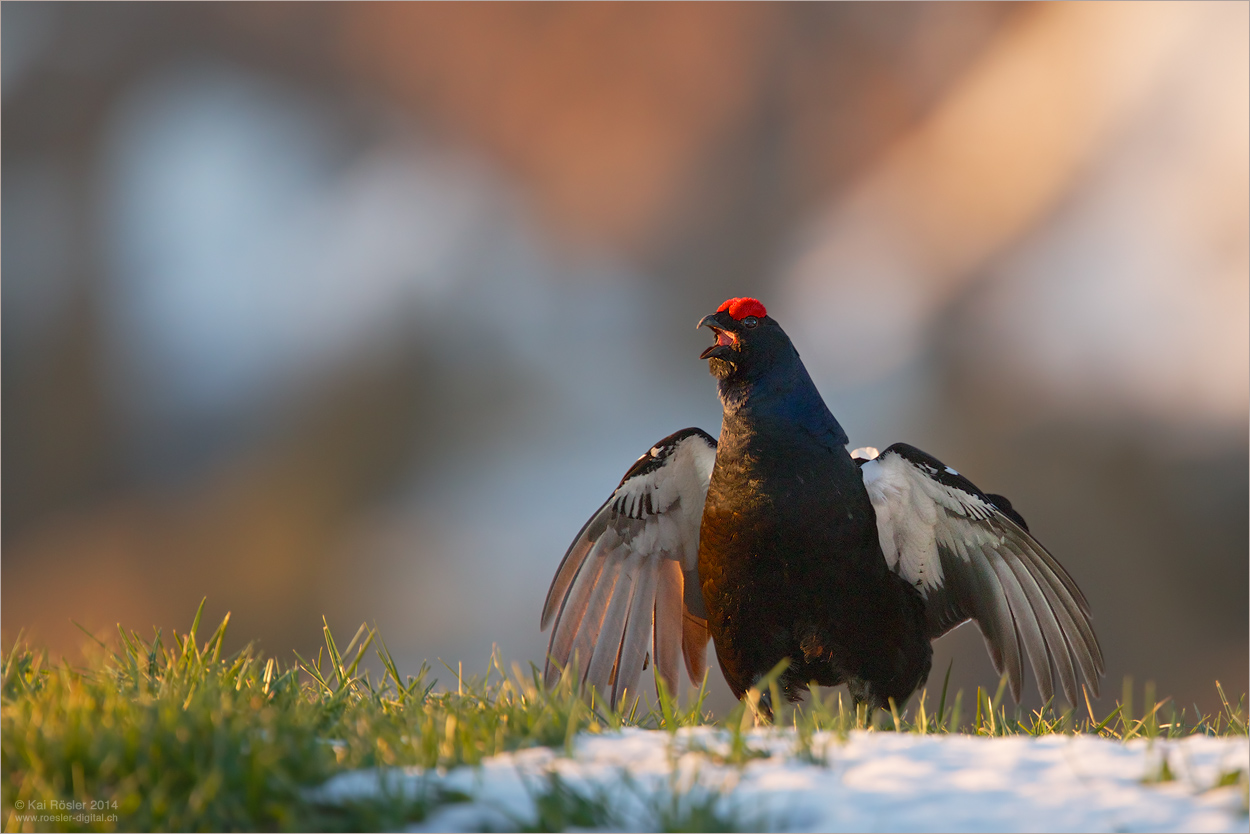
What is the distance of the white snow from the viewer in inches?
74.0

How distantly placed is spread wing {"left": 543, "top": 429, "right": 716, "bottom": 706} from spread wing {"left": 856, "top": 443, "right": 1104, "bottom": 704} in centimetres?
96

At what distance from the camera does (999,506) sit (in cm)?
Answer: 448

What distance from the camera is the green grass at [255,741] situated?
1891mm

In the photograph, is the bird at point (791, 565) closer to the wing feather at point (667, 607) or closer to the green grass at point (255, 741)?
the wing feather at point (667, 607)

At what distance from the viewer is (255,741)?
6.69ft

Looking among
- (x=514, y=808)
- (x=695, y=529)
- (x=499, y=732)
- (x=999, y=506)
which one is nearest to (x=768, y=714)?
(x=695, y=529)

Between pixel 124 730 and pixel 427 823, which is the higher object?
pixel 124 730

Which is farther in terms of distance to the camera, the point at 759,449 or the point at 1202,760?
the point at 759,449

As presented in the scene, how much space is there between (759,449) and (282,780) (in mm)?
2591

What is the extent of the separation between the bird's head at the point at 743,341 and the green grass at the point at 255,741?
1855mm

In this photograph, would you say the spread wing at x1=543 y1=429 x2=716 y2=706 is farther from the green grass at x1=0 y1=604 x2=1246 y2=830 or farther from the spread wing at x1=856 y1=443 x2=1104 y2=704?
the green grass at x1=0 y1=604 x2=1246 y2=830

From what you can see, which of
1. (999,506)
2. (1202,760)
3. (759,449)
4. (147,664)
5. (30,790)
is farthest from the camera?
(999,506)

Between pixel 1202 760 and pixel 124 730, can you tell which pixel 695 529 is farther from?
pixel 124 730

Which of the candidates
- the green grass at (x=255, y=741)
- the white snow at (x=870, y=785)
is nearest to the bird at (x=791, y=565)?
the green grass at (x=255, y=741)
